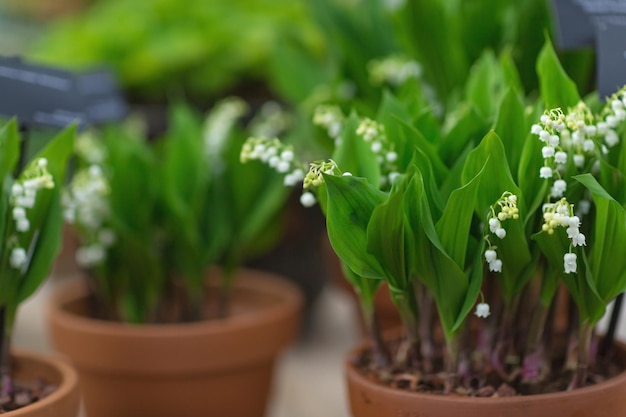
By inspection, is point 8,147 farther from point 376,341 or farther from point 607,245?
point 607,245

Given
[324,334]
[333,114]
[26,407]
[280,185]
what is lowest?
[324,334]

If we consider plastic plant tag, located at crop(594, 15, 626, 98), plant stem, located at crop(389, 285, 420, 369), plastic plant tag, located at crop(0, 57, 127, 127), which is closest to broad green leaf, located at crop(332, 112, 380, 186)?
plant stem, located at crop(389, 285, 420, 369)

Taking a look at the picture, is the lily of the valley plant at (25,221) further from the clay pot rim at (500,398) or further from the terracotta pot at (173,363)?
the clay pot rim at (500,398)

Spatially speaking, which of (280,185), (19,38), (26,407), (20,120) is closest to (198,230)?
(280,185)

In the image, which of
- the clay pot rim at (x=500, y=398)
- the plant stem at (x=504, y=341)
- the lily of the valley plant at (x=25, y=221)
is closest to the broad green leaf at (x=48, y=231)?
the lily of the valley plant at (x=25, y=221)

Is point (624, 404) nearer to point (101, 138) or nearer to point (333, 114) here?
point (333, 114)

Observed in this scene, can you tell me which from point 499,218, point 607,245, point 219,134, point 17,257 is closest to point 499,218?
point 499,218

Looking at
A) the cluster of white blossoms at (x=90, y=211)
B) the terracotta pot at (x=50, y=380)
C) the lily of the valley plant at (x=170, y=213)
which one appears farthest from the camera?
the lily of the valley plant at (x=170, y=213)

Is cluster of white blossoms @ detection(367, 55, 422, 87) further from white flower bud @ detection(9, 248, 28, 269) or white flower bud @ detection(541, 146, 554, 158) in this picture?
white flower bud @ detection(9, 248, 28, 269)
